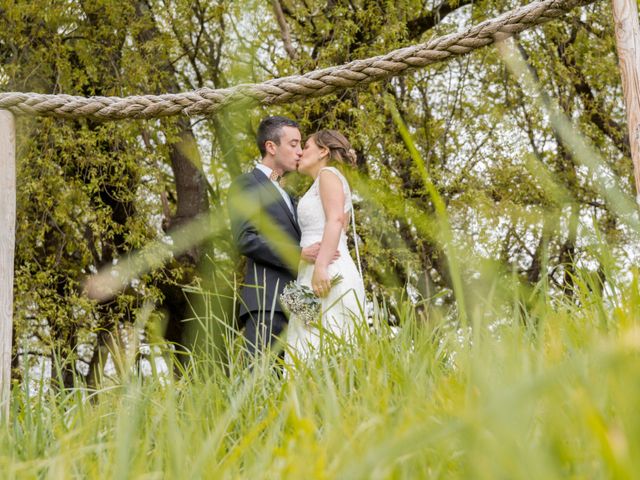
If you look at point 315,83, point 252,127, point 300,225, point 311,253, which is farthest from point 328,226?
point 252,127

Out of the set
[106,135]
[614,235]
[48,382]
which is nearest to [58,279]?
[106,135]

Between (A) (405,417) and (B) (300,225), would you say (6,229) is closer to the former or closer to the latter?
(A) (405,417)

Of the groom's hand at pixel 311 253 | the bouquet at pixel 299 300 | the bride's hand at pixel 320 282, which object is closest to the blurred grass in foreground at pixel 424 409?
Answer: the bouquet at pixel 299 300

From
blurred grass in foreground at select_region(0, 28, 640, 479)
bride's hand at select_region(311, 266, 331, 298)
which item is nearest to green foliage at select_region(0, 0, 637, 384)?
bride's hand at select_region(311, 266, 331, 298)

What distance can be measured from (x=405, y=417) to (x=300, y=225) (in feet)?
10.5

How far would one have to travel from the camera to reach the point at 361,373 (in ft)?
5.28

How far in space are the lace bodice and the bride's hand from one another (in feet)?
1.18

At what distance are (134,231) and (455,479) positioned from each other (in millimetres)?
7890

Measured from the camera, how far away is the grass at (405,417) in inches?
24.7

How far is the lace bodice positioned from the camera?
4.17 m

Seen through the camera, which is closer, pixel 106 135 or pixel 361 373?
pixel 361 373

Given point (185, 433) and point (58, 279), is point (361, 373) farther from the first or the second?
point (58, 279)

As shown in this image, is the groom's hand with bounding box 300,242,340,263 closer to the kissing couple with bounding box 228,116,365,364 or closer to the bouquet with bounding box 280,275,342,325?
the kissing couple with bounding box 228,116,365,364

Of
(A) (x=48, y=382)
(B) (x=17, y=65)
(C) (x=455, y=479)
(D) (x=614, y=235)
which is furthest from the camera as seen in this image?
(D) (x=614, y=235)
